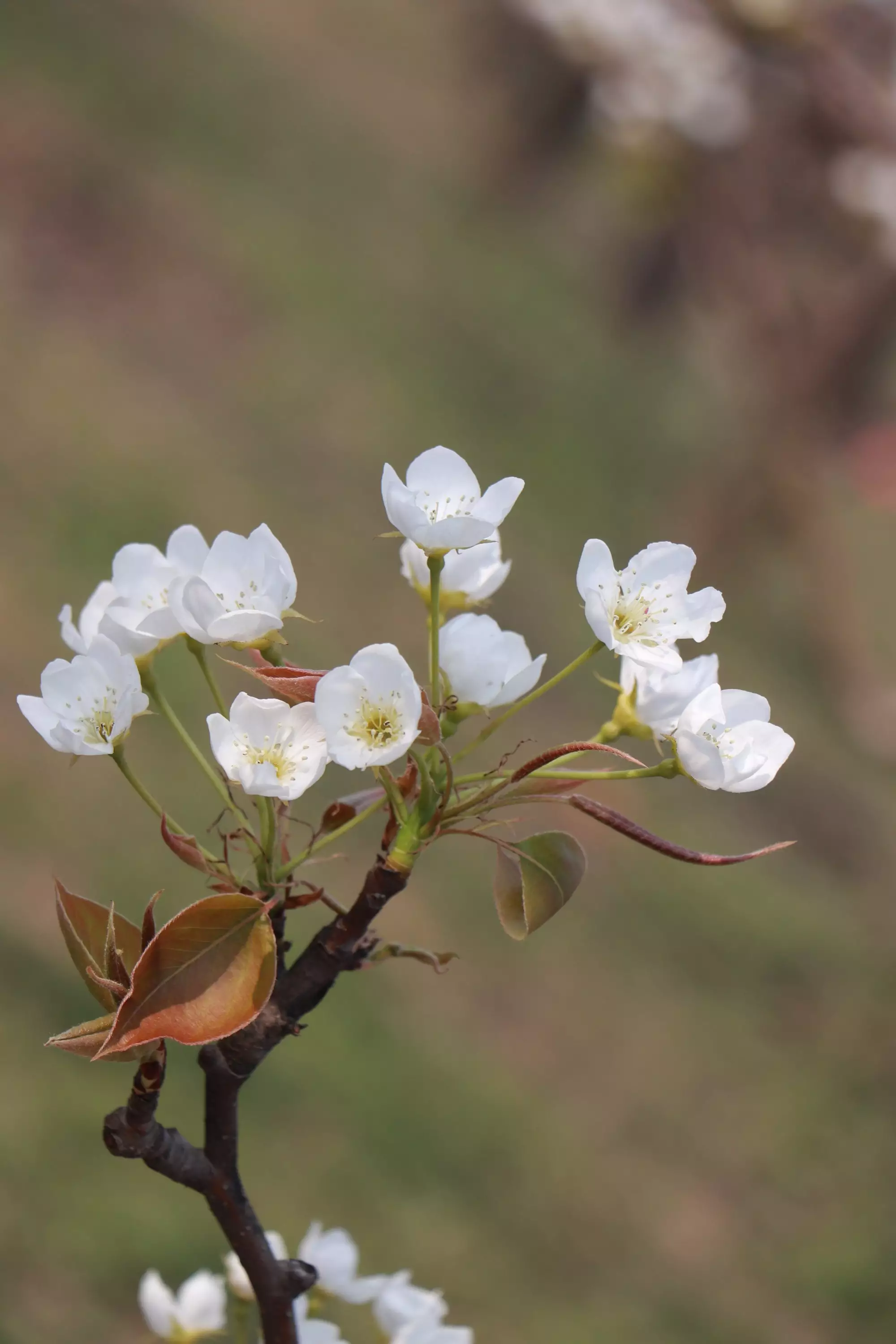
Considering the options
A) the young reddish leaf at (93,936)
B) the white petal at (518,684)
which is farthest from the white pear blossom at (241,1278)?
the white petal at (518,684)

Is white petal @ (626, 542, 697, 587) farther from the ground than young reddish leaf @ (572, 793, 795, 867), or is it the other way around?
white petal @ (626, 542, 697, 587)

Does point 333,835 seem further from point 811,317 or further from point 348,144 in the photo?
point 348,144

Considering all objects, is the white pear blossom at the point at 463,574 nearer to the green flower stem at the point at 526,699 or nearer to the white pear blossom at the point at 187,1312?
the green flower stem at the point at 526,699

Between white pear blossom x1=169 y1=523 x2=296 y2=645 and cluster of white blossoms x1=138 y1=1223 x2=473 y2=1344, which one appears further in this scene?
cluster of white blossoms x1=138 y1=1223 x2=473 y2=1344

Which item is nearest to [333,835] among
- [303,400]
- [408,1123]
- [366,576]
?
[408,1123]

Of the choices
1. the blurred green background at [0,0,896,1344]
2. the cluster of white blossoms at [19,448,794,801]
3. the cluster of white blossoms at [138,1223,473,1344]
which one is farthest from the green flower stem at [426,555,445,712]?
the blurred green background at [0,0,896,1344]

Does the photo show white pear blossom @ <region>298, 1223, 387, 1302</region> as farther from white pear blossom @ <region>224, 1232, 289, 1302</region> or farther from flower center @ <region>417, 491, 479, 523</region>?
flower center @ <region>417, 491, 479, 523</region>

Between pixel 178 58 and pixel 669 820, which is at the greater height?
pixel 178 58
